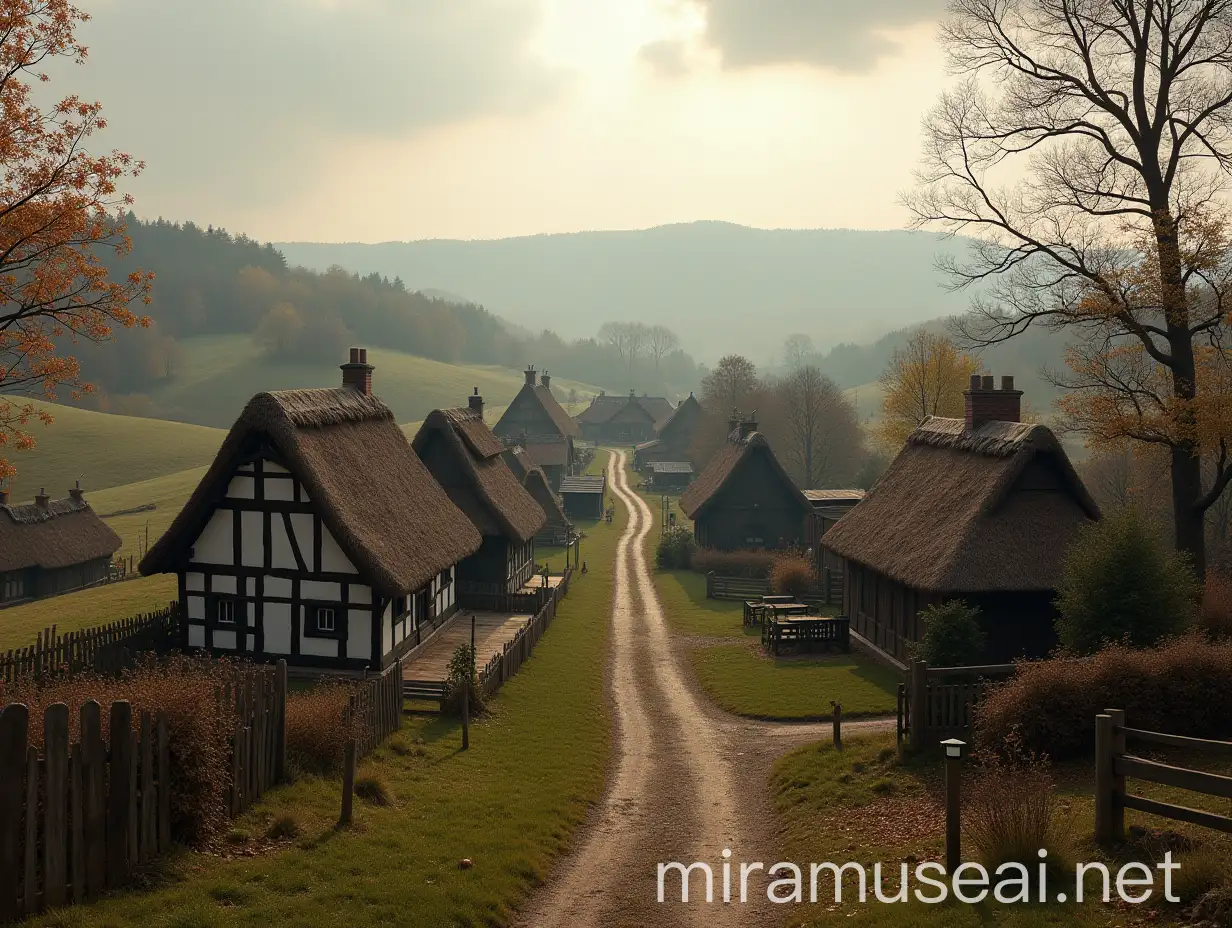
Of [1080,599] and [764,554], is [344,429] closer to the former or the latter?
[1080,599]

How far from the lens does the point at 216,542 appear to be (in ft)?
81.5

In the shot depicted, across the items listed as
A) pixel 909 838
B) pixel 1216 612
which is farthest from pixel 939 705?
pixel 1216 612

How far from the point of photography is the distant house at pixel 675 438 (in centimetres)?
9662

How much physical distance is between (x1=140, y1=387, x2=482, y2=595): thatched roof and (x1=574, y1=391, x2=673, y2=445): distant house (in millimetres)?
91041

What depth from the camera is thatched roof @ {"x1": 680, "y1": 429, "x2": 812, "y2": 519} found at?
47.9m

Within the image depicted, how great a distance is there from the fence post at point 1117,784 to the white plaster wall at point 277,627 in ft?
63.8

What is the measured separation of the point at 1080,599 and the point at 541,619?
17299mm

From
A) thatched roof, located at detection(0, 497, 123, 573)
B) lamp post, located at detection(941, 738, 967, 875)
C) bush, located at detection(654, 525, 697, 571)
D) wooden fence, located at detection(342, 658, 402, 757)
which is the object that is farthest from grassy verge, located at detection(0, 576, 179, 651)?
lamp post, located at detection(941, 738, 967, 875)

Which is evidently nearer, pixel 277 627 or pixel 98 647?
pixel 98 647

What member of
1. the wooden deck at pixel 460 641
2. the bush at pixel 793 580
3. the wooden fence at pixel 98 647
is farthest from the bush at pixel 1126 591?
the bush at pixel 793 580

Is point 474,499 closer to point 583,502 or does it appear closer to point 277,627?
point 277,627

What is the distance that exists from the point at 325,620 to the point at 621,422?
96.8m

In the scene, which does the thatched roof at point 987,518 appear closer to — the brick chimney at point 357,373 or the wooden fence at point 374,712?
the wooden fence at point 374,712

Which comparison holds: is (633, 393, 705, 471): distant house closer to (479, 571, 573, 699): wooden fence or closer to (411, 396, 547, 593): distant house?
(411, 396, 547, 593): distant house
